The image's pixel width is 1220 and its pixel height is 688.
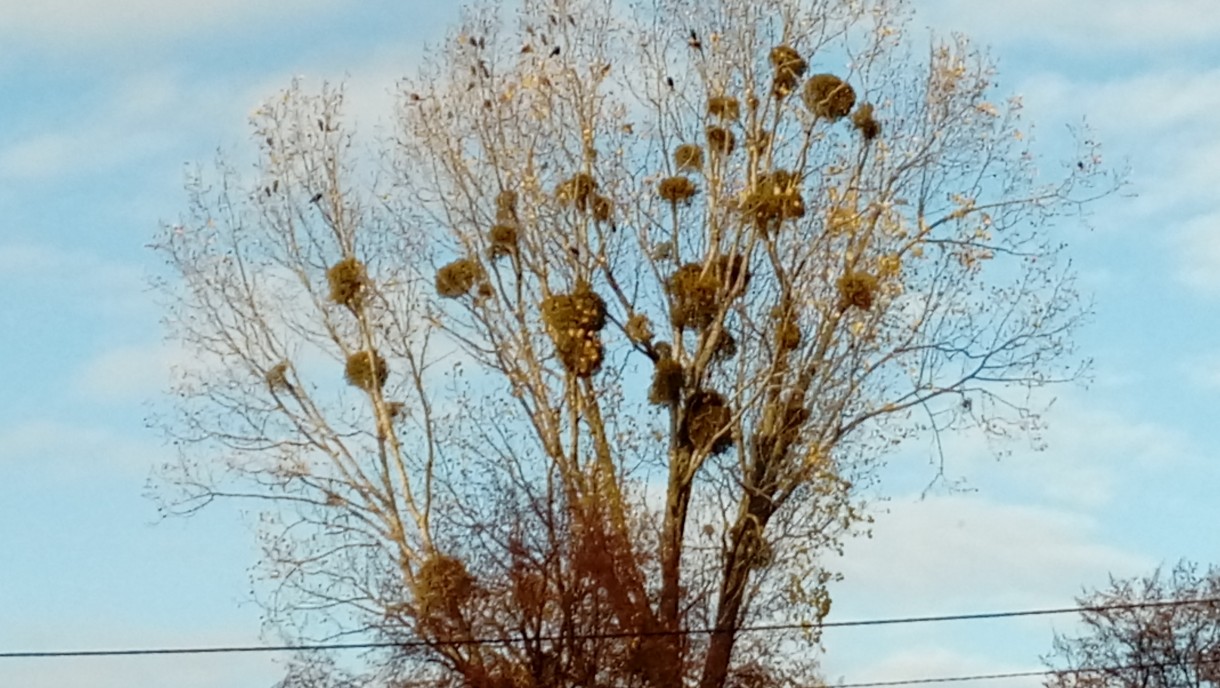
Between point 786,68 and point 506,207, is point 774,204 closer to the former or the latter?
point 786,68

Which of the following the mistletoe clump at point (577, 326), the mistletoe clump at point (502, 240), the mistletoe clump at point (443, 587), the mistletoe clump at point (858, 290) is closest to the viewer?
the mistletoe clump at point (443, 587)

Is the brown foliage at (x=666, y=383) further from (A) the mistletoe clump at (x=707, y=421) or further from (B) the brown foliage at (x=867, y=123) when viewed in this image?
(B) the brown foliage at (x=867, y=123)

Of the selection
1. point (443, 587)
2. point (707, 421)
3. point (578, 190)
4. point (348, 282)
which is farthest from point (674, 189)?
point (443, 587)

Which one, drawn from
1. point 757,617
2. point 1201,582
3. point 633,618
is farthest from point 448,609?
point 1201,582

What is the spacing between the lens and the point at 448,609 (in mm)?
22141

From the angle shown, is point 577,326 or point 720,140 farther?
point 720,140

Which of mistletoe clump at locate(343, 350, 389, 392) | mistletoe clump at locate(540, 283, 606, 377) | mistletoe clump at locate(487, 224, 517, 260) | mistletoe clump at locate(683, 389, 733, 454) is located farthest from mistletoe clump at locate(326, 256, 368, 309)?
mistletoe clump at locate(683, 389, 733, 454)

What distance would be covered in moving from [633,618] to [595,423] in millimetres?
2509

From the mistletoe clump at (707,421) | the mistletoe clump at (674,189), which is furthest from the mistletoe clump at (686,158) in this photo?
the mistletoe clump at (707,421)

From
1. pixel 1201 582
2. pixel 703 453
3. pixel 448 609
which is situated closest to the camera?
pixel 448 609

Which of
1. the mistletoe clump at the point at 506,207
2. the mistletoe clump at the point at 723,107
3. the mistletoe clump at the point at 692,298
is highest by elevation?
the mistletoe clump at the point at 723,107

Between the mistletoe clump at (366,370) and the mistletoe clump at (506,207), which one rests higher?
the mistletoe clump at (506,207)

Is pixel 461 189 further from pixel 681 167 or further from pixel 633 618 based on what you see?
pixel 633 618

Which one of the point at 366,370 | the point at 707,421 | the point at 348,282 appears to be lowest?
the point at 707,421
